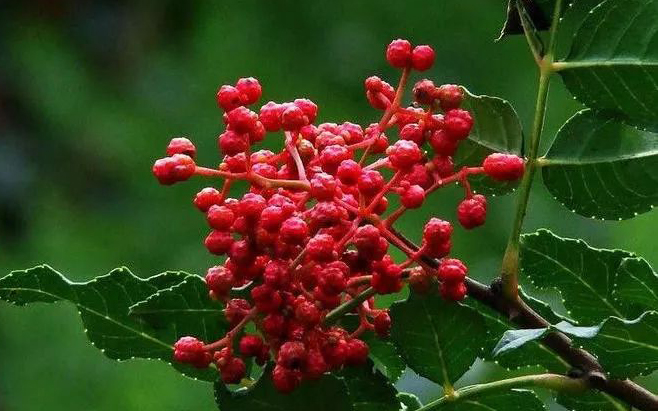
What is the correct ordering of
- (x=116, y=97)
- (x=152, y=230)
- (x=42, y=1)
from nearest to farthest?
1. (x=152, y=230)
2. (x=116, y=97)
3. (x=42, y=1)

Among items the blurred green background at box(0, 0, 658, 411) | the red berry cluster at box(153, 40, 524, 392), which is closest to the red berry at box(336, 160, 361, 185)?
the red berry cluster at box(153, 40, 524, 392)

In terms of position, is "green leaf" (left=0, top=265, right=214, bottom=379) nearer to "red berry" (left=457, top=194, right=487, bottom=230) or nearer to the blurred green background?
"red berry" (left=457, top=194, right=487, bottom=230)

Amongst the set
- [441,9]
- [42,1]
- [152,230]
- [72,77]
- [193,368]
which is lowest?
[193,368]

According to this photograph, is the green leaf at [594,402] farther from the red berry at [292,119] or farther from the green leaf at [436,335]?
the red berry at [292,119]

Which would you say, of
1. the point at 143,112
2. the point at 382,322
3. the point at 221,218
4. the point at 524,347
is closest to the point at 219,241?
the point at 221,218

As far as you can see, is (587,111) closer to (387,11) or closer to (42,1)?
(387,11)

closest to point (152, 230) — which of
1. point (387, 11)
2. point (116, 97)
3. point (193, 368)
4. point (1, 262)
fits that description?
point (1, 262)
